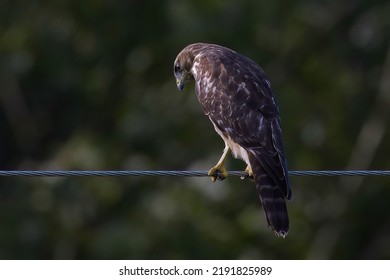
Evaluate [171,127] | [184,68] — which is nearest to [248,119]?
[184,68]

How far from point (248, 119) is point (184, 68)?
1411mm

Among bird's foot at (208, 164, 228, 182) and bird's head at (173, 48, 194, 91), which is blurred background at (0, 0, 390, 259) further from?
bird's foot at (208, 164, 228, 182)

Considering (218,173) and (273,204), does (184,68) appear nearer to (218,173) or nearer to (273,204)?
(218,173)

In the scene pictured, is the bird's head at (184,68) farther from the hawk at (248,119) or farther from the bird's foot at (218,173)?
the bird's foot at (218,173)

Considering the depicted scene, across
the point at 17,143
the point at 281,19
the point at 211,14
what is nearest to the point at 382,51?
the point at 281,19

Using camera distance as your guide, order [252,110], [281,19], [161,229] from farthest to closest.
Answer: [281,19]
[161,229]
[252,110]

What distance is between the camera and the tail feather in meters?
6.81

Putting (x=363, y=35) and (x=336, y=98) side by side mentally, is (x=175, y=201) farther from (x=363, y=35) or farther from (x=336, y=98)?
(x=363, y=35)

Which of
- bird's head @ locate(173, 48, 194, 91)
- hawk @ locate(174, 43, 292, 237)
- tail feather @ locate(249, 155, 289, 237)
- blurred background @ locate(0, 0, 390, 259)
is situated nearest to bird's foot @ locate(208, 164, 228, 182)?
hawk @ locate(174, 43, 292, 237)

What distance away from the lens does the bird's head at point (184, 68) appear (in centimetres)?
858

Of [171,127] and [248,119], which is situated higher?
[248,119]

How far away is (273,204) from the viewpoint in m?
6.84

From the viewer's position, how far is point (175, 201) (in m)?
13.4

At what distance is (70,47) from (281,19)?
111 inches
